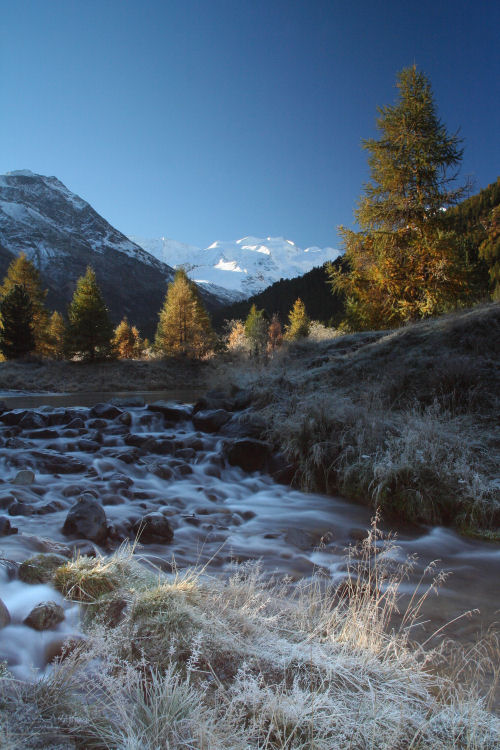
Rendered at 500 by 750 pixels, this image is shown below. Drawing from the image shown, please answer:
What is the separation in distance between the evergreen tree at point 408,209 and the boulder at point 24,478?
43.4ft

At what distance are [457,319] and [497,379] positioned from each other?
3041 mm

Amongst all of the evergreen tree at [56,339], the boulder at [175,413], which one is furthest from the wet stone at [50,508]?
the evergreen tree at [56,339]

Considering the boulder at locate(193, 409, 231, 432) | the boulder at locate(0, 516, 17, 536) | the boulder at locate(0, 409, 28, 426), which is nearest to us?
the boulder at locate(0, 516, 17, 536)

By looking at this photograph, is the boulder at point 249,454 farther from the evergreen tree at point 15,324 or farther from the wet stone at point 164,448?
the evergreen tree at point 15,324

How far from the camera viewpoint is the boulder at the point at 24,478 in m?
5.80

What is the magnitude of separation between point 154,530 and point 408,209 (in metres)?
15.4

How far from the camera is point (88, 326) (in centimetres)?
3562

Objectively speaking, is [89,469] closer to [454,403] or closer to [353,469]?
[353,469]

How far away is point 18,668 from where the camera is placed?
1.93m

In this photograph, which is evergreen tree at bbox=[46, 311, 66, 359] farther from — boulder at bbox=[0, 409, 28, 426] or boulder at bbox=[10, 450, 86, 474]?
boulder at bbox=[10, 450, 86, 474]

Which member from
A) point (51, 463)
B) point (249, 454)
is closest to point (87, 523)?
point (51, 463)

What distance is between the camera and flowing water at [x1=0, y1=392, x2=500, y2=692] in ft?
9.19

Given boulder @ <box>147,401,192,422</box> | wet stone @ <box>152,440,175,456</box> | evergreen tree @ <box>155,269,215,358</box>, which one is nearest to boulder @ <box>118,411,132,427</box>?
boulder @ <box>147,401,192,422</box>

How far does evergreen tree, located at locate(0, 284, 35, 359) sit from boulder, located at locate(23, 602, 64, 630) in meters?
37.4
